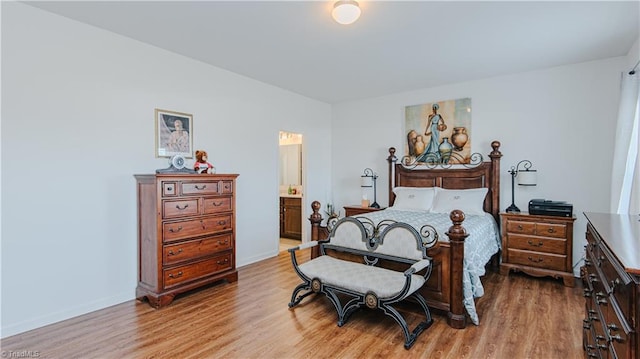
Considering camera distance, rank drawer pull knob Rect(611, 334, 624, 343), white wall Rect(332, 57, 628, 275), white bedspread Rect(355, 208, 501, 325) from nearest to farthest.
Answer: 1. drawer pull knob Rect(611, 334, 624, 343)
2. white bedspread Rect(355, 208, 501, 325)
3. white wall Rect(332, 57, 628, 275)

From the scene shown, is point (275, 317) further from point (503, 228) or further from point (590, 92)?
point (590, 92)

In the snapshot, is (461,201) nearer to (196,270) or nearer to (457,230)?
(457,230)

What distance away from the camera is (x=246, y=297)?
11.4 feet

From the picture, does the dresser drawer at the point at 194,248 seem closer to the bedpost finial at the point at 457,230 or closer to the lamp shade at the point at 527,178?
the bedpost finial at the point at 457,230

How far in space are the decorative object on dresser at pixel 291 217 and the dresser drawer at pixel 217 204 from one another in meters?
2.52

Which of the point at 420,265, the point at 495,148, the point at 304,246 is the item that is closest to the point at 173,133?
the point at 304,246

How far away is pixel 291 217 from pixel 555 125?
456 cm

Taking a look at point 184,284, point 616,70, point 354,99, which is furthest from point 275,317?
point 616,70

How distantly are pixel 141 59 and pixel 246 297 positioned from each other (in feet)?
9.23

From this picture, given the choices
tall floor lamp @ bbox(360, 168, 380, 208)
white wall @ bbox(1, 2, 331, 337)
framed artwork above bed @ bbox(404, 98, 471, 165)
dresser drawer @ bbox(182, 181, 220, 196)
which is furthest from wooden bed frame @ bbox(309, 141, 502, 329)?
white wall @ bbox(1, 2, 331, 337)

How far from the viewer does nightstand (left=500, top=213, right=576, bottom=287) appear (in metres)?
3.82

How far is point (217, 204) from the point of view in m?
3.73

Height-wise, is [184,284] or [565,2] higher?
[565,2]

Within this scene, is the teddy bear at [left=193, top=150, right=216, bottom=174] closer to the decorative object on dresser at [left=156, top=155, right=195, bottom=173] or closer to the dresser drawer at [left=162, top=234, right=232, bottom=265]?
the decorative object on dresser at [left=156, top=155, right=195, bottom=173]
